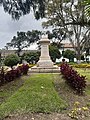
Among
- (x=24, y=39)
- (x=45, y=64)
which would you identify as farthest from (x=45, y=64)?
(x=24, y=39)

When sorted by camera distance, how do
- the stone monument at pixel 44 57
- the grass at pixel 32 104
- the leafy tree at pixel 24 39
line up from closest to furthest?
the grass at pixel 32 104 < the stone monument at pixel 44 57 < the leafy tree at pixel 24 39

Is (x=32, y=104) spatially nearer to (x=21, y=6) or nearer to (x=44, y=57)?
(x=21, y=6)

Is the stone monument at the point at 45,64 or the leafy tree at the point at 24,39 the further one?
the leafy tree at the point at 24,39

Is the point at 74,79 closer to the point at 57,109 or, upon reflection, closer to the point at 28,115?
the point at 57,109

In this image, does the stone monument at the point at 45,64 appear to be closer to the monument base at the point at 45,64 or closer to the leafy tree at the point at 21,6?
the monument base at the point at 45,64

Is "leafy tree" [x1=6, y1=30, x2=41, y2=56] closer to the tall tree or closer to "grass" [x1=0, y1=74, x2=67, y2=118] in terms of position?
the tall tree

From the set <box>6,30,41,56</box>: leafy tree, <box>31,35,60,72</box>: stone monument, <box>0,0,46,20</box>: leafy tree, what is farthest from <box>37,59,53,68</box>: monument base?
<box>6,30,41,56</box>: leafy tree

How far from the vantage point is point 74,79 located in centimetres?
949

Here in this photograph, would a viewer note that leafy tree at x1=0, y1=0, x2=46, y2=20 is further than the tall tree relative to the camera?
No

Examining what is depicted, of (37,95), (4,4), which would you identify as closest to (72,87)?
(37,95)

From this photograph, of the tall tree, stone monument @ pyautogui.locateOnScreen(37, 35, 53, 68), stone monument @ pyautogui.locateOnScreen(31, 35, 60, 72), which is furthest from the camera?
the tall tree

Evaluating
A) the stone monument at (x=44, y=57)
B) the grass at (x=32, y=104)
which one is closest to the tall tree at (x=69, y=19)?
the stone monument at (x=44, y=57)

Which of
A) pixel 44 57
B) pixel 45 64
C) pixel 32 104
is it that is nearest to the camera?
pixel 32 104

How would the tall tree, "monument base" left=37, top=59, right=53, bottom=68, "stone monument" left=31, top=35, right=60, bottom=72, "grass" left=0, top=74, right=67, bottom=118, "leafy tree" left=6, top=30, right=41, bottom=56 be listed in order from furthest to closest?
"leafy tree" left=6, top=30, right=41, bottom=56
the tall tree
"monument base" left=37, top=59, right=53, bottom=68
"stone monument" left=31, top=35, right=60, bottom=72
"grass" left=0, top=74, right=67, bottom=118
